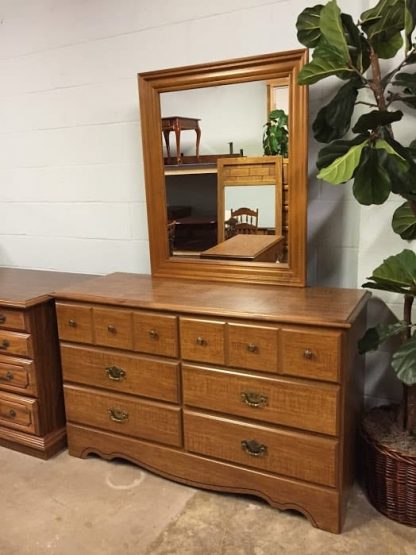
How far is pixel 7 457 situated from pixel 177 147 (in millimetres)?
1670

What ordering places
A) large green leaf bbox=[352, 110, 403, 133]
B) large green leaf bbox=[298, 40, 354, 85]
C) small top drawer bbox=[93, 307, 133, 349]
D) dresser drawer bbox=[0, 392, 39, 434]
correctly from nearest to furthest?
large green leaf bbox=[352, 110, 403, 133] < large green leaf bbox=[298, 40, 354, 85] < small top drawer bbox=[93, 307, 133, 349] < dresser drawer bbox=[0, 392, 39, 434]

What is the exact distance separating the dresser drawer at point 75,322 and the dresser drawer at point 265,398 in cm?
50

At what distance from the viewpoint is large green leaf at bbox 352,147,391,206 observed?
4.91ft

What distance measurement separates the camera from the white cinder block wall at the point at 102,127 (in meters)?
2.09

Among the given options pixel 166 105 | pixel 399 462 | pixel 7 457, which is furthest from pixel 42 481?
pixel 166 105

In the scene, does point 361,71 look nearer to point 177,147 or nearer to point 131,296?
point 177,147

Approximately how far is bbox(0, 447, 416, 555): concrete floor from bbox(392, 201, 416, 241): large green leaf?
1053 millimetres

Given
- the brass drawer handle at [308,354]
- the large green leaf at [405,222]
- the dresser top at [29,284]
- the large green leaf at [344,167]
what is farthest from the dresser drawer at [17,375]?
the large green leaf at [405,222]

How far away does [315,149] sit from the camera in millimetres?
2066

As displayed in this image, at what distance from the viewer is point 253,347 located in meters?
1.75

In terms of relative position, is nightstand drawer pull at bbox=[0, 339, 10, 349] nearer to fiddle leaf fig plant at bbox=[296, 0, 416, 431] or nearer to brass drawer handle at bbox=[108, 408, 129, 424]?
brass drawer handle at bbox=[108, 408, 129, 424]

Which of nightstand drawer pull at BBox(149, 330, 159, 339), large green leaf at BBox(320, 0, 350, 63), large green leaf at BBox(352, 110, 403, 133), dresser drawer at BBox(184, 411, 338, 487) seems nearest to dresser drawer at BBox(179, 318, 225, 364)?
nightstand drawer pull at BBox(149, 330, 159, 339)

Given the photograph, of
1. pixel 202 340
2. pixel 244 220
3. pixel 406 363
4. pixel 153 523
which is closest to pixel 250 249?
pixel 244 220

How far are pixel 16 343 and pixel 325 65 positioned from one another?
1737mm
